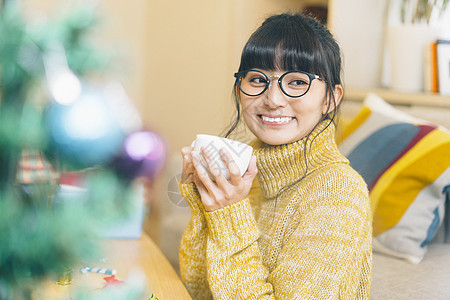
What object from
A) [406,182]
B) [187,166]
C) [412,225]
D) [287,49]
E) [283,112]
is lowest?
[412,225]

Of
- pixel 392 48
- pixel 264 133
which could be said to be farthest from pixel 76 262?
pixel 392 48

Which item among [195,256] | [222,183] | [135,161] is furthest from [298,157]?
[135,161]

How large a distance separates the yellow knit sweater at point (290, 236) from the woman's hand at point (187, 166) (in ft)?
0.06

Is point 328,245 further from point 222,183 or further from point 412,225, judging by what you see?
point 412,225

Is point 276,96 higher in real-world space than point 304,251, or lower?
higher

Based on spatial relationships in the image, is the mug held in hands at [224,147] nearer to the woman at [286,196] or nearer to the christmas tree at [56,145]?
the woman at [286,196]

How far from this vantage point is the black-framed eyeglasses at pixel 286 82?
3.17ft

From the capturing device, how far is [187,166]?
1015 millimetres

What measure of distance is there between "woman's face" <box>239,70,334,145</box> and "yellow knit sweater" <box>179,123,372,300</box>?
0.03 meters

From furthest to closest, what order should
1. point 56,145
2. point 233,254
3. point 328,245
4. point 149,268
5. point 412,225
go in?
point 412,225 → point 149,268 → point 233,254 → point 328,245 → point 56,145

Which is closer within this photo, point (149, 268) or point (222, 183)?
point (222, 183)

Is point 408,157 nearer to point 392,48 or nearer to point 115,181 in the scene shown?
point 392,48

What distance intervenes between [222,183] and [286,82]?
Result: 234mm

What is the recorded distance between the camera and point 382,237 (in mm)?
1419
